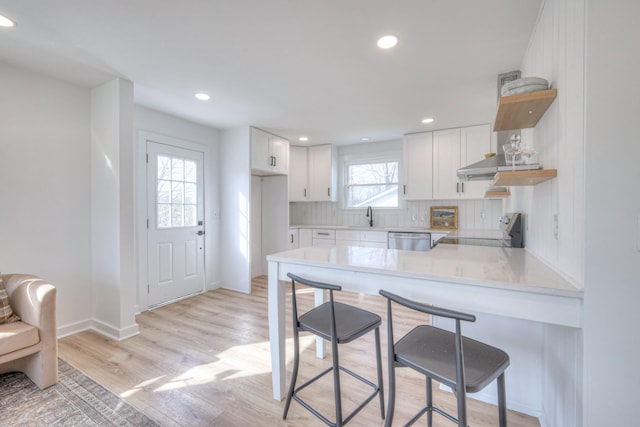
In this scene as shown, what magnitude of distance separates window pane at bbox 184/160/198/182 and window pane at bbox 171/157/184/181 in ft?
0.19

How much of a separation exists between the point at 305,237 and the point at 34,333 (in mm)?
3700

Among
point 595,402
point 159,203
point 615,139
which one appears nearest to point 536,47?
point 615,139

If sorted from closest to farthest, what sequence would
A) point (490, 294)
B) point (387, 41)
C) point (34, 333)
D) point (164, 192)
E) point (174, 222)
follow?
point (490, 294) < point (34, 333) < point (387, 41) < point (164, 192) < point (174, 222)

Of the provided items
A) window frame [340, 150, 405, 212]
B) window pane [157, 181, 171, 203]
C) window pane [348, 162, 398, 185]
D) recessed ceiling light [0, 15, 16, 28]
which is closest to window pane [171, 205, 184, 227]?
window pane [157, 181, 171, 203]

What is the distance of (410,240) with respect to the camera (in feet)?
13.9

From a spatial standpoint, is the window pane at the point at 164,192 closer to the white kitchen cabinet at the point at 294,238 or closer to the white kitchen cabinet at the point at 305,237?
the white kitchen cabinet at the point at 294,238

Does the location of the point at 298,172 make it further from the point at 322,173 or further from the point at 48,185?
the point at 48,185

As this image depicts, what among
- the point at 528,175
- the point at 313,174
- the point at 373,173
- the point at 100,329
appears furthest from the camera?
the point at 313,174

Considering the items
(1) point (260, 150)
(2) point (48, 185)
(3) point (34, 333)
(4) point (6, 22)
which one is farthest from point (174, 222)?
(4) point (6, 22)

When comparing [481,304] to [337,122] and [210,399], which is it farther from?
[337,122]

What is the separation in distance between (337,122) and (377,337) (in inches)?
122

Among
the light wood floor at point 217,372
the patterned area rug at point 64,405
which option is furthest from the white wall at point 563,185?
the patterned area rug at point 64,405

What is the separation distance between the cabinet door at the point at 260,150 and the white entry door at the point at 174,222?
0.76m

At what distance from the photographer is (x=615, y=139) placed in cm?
99
